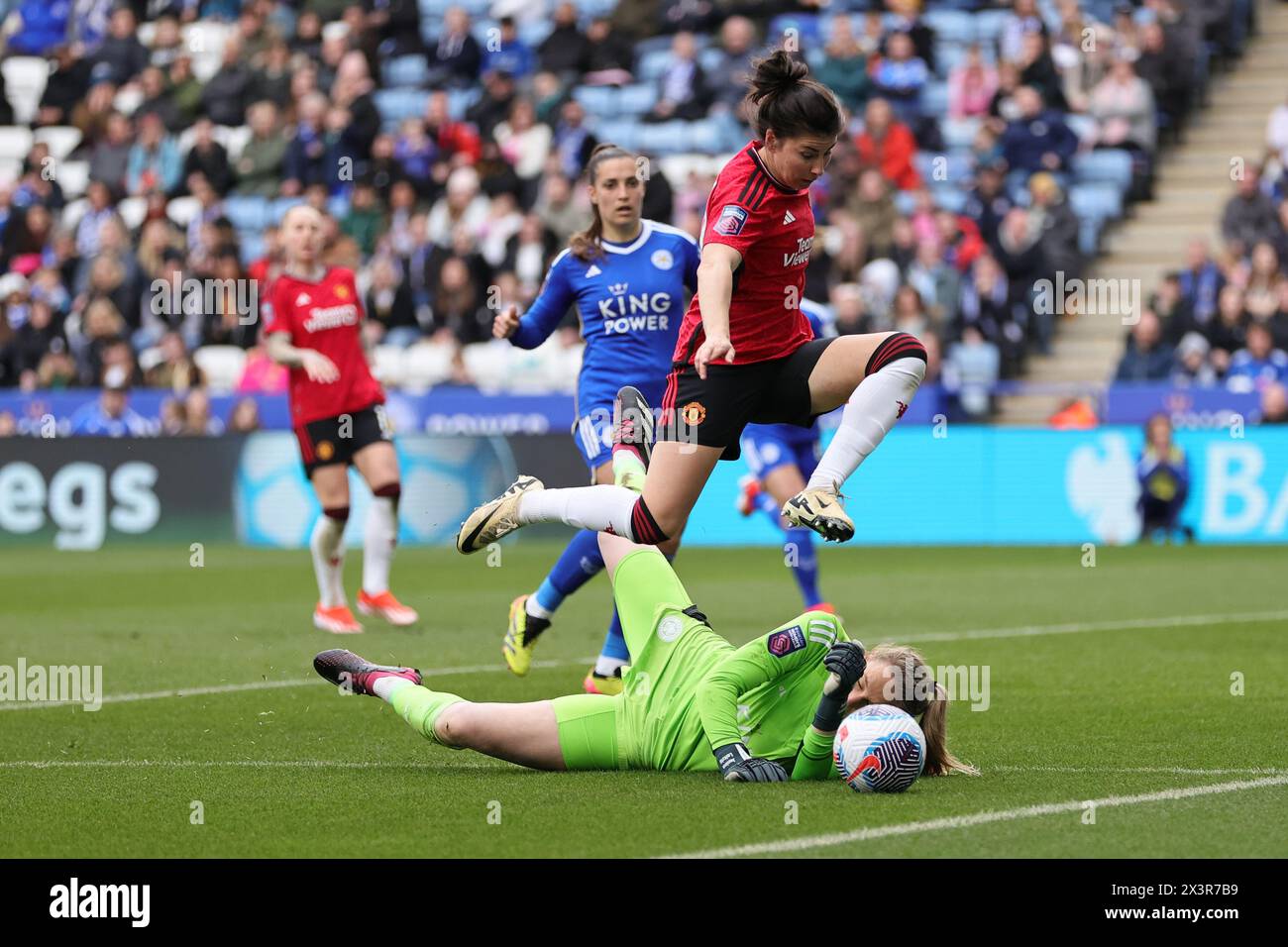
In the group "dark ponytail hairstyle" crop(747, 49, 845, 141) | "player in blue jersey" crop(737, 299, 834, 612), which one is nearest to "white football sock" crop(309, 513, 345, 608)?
"player in blue jersey" crop(737, 299, 834, 612)

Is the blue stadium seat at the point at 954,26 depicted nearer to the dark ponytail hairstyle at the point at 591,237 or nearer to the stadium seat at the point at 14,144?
the stadium seat at the point at 14,144

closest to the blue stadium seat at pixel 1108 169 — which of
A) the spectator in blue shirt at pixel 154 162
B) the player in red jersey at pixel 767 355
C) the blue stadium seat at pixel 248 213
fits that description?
the blue stadium seat at pixel 248 213

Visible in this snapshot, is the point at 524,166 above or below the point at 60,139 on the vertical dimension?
below

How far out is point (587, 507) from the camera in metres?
8.09

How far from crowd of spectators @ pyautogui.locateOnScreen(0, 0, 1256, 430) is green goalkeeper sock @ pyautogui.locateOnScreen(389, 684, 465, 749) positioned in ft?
44.2

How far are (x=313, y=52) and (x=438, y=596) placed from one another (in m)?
14.4

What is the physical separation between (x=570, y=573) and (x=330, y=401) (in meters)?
3.71

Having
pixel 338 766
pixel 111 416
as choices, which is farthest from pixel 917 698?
pixel 111 416

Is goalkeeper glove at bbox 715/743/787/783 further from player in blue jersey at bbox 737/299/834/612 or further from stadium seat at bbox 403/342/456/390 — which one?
stadium seat at bbox 403/342/456/390

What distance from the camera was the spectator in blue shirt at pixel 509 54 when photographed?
88.2 feet

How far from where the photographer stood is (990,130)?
23.2 meters

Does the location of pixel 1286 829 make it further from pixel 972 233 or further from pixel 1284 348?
pixel 972 233

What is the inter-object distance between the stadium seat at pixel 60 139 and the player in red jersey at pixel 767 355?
2176 cm

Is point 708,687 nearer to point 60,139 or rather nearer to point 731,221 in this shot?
point 731,221
